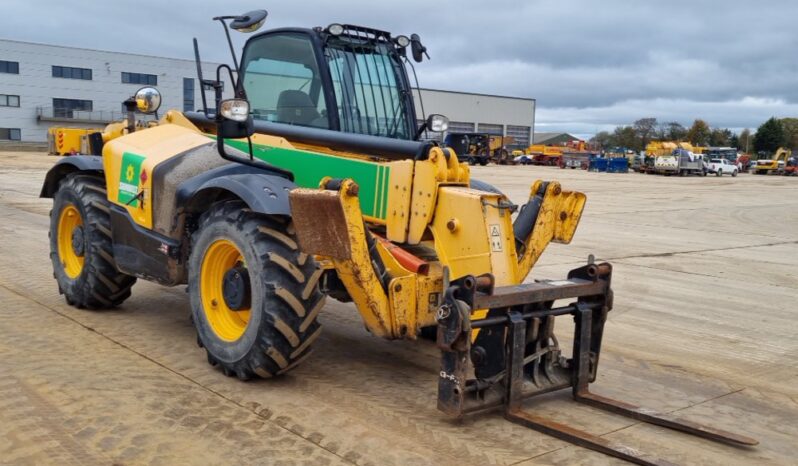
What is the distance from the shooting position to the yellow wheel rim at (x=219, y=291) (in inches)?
207

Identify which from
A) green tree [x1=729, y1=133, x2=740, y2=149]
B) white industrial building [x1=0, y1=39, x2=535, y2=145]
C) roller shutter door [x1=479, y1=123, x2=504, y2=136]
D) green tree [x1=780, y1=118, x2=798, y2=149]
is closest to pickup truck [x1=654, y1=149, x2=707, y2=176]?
roller shutter door [x1=479, y1=123, x2=504, y2=136]

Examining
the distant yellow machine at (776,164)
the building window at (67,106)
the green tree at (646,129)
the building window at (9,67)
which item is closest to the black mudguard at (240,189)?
the building window at (67,106)

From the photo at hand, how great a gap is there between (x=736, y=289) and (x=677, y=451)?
6.14 meters

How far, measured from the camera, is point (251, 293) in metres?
4.93

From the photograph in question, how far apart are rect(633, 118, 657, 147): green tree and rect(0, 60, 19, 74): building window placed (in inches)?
2788

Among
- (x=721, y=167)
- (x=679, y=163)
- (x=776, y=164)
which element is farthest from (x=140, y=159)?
(x=776, y=164)

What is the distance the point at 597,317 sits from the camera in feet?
16.3

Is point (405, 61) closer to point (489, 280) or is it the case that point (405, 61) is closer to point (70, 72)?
point (489, 280)

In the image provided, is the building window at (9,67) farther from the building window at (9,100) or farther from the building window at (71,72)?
the building window at (71,72)

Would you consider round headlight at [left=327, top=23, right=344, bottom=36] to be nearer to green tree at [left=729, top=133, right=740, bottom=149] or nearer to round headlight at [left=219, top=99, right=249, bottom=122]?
round headlight at [left=219, top=99, right=249, bottom=122]

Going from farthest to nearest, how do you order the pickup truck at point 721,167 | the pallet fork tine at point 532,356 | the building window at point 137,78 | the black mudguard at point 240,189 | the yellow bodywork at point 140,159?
the building window at point 137,78, the pickup truck at point 721,167, the yellow bodywork at point 140,159, the black mudguard at point 240,189, the pallet fork tine at point 532,356

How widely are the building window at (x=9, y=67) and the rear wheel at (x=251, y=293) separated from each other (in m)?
63.3

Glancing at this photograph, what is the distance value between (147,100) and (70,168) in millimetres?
1081

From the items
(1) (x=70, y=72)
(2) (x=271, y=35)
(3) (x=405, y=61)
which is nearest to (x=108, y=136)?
(2) (x=271, y=35)
